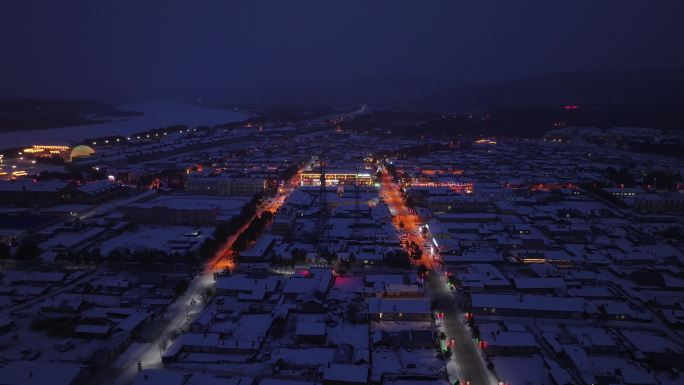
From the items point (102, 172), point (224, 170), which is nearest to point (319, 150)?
point (224, 170)

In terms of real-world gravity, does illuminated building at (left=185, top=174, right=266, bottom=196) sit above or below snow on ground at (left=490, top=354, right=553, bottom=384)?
above

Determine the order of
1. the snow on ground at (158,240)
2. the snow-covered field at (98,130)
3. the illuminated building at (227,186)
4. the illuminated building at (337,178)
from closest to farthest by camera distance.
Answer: the snow on ground at (158,240), the illuminated building at (227,186), the illuminated building at (337,178), the snow-covered field at (98,130)

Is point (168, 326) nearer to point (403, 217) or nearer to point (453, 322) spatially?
point (453, 322)

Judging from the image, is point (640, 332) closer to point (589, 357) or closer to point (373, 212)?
point (589, 357)

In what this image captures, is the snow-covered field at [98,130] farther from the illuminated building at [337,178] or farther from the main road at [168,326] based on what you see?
the main road at [168,326]

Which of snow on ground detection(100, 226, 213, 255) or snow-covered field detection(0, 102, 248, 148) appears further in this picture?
snow-covered field detection(0, 102, 248, 148)

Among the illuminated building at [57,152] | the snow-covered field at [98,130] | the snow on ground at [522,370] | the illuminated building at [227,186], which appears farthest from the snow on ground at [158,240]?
the snow-covered field at [98,130]

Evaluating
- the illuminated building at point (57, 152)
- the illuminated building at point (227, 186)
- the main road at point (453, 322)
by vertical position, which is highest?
the illuminated building at point (57, 152)

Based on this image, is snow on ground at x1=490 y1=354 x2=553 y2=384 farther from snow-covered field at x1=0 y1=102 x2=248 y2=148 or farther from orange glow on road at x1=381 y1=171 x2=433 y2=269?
snow-covered field at x1=0 y1=102 x2=248 y2=148

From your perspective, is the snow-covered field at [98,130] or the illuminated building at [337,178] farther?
the snow-covered field at [98,130]

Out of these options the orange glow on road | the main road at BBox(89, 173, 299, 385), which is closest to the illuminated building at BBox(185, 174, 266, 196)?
the orange glow on road

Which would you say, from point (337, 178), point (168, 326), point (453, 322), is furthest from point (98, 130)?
point (453, 322)
